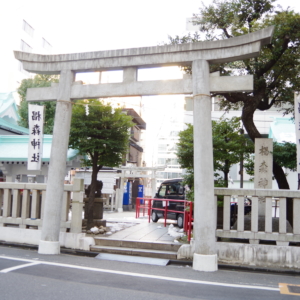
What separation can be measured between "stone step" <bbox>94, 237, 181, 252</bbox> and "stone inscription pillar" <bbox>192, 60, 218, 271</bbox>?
1460 millimetres

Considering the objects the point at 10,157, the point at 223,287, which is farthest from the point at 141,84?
the point at 10,157

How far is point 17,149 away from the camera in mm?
17594

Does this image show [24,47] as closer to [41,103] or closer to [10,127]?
[41,103]

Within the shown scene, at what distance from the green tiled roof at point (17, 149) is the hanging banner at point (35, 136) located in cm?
341

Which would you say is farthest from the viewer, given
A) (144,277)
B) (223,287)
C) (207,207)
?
(207,207)

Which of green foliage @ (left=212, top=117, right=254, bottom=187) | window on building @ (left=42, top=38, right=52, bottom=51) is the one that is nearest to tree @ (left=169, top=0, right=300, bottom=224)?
green foliage @ (left=212, top=117, right=254, bottom=187)

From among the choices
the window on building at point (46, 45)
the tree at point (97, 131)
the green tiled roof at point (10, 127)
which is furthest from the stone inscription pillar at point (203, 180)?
the window on building at point (46, 45)

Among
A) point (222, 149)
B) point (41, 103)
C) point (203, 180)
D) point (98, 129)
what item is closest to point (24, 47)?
point (41, 103)

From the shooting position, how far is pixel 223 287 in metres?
6.36

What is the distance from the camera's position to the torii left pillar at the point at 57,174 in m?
8.95

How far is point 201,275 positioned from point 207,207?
1.45 m

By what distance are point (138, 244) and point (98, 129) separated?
4645 millimetres

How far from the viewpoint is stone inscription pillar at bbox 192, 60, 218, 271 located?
305 inches

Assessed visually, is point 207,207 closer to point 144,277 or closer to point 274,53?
point 144,277
